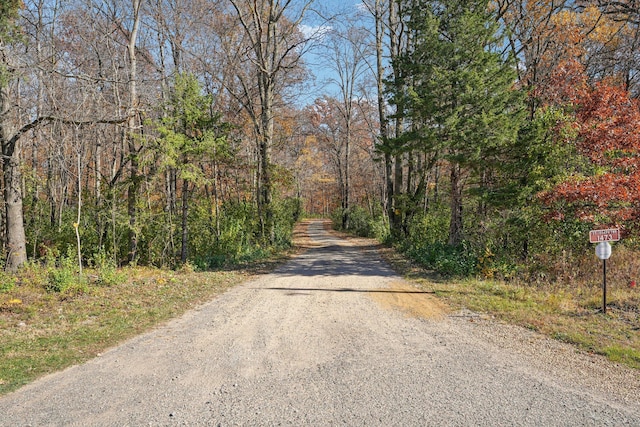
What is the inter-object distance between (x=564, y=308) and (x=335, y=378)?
16.1 feet

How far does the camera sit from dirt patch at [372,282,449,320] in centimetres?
651

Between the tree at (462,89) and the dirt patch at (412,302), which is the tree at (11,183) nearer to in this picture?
the dirt patch at (412,302)

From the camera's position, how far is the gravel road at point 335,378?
3195mm

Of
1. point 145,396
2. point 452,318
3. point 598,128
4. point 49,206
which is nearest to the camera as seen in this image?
point 145,396

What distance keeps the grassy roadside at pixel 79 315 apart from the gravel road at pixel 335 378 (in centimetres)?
38

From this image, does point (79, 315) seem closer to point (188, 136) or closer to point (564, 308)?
point (188, 136)

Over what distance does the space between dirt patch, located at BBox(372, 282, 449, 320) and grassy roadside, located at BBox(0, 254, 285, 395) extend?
3.66 meters

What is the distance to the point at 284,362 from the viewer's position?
439 cm

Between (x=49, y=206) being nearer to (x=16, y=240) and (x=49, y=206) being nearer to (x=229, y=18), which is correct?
(x=16, y=240)

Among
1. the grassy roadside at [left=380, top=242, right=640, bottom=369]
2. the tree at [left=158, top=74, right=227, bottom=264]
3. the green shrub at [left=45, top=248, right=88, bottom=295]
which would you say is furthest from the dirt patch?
the tree at [left=158, top=74, right=227, bottom=264]

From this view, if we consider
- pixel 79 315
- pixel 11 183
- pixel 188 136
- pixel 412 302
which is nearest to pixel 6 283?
pixel 79 315

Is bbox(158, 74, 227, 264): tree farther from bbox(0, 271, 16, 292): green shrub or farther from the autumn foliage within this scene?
the autumn foliage

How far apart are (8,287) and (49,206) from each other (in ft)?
32.6

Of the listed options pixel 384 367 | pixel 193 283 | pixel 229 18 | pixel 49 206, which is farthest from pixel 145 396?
pixel 229 18
